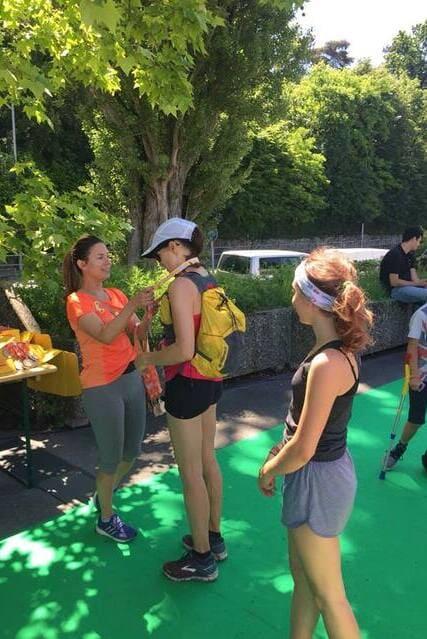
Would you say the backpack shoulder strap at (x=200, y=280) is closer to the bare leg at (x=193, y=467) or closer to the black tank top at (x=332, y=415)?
the bare leg at (x=193, y=467)

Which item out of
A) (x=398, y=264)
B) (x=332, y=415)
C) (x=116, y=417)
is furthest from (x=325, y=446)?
(x=398, y=264)

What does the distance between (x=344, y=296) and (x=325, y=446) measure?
0.54 meters

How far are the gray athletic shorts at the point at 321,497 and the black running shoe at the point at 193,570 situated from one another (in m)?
1.12

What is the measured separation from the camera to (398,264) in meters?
8.26

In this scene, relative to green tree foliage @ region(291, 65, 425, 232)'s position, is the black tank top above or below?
below

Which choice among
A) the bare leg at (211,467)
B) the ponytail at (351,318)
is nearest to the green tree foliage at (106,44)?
the bare leg at (211,467)

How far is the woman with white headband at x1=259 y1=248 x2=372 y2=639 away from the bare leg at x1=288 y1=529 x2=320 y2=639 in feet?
0.28

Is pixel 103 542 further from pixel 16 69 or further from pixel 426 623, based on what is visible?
pixel 16 69

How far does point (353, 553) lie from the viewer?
130 inches

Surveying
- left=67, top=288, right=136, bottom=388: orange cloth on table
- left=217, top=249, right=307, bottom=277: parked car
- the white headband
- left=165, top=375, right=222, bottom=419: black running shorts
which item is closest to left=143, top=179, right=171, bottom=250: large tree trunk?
left=217, top=249, right=307, bottom=277: parked car

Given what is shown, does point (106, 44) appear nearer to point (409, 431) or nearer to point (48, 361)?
point (48, 361)

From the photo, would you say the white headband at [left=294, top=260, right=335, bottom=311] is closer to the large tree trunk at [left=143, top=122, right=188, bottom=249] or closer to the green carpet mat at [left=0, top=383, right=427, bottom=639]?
the green carpet mat at [left=0, top=383, right=427, bottom=639]

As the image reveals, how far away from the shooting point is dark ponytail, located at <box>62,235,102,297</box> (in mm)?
3113

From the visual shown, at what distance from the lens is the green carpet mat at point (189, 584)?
2.66 meters
